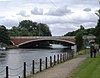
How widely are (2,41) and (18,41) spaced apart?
27.9 ft

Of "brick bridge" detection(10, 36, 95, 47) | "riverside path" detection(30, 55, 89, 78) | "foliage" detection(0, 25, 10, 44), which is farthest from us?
"foliage" detection(0, 25, 10, 44)

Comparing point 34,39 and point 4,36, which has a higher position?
point 4,36

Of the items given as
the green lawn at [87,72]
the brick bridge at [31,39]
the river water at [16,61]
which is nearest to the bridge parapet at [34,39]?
the brick bridge at [31,39]

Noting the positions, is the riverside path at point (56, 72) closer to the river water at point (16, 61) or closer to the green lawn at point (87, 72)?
the green lawn at point (87, 72)

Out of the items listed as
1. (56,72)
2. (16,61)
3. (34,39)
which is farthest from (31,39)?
(56,72)

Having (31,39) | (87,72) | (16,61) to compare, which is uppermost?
(87,72)

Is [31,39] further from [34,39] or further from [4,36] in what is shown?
[4,36]

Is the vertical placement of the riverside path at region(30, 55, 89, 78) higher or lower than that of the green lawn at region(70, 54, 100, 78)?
lower

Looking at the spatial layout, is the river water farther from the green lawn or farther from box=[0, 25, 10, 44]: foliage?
box=[0, 25, 10, 44]: foliage

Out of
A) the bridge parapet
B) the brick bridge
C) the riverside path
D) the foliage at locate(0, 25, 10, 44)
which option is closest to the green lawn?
the riverside path

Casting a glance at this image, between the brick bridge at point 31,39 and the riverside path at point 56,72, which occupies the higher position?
the riverside path at point 56,72

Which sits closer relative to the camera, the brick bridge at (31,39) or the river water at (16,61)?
the river water at (16,61)

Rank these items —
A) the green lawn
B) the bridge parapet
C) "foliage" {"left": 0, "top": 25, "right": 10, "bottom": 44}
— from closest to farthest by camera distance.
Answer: the green lawn
the bridge parapet
"foliage" {"left": 0, "top": 25, "right": 10, "bottom": 44}

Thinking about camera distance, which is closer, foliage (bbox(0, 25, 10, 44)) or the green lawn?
the green lawn
